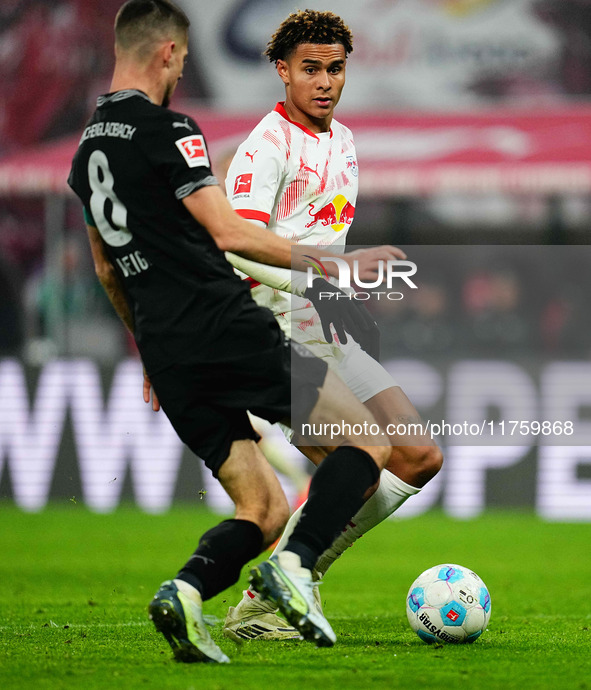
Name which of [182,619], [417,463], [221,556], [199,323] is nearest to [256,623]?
[417,463]

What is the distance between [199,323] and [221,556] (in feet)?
2.48

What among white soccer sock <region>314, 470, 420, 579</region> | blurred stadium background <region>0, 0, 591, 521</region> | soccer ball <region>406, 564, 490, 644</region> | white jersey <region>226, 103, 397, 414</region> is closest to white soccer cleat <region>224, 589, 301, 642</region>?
white soccer sock <region>314, 470, 420, 579</region>

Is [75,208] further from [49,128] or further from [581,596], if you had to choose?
[581,596]

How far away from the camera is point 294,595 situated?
3578mm

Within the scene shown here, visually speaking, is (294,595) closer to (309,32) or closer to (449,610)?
(449,610)

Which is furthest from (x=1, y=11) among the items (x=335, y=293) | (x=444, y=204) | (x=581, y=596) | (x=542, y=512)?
(x=335, y=293)

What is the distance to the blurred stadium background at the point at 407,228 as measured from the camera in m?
10.5

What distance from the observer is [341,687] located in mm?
3498

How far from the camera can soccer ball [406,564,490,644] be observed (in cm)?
457

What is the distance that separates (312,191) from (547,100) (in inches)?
549

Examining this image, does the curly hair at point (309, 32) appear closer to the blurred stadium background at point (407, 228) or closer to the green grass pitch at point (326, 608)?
the green grass pitch at point (326, 608)

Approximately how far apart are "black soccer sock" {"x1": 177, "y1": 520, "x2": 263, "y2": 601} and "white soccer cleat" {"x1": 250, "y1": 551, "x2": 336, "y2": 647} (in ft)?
0.64

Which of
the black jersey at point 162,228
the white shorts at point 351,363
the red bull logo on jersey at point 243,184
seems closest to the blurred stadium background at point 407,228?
the white shorts at point 351,363

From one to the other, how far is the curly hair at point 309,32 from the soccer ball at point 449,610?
2250 mm
